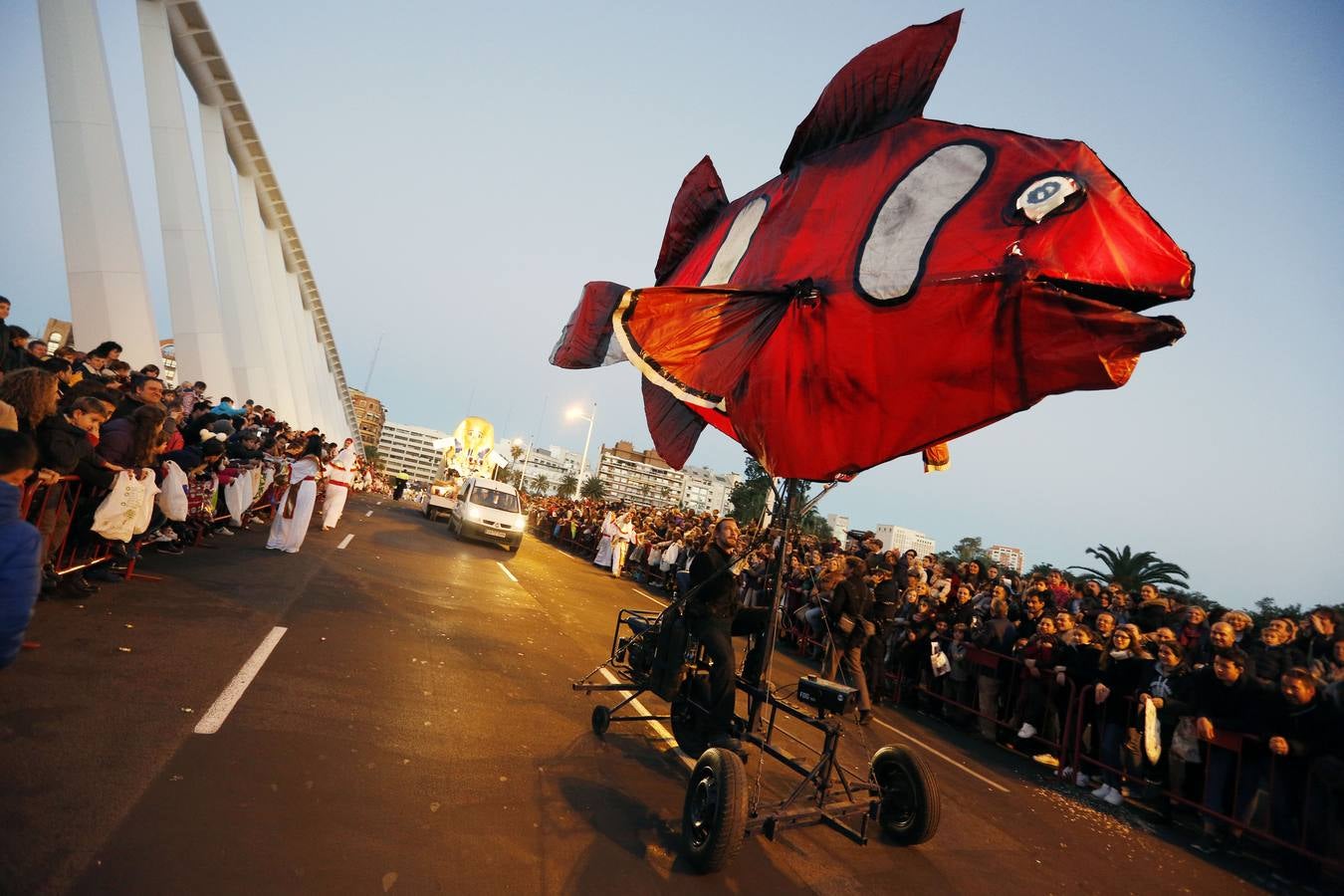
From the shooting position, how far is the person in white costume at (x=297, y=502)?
37.0 ft

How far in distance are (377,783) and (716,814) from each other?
201 cm

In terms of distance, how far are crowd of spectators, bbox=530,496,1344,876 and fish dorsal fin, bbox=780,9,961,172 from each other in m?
2.65

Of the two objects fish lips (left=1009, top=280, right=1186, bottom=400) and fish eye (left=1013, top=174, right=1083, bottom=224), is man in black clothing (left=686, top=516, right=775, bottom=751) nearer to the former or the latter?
fish lips (left=1009, top=280, right=1186, bottom=400)

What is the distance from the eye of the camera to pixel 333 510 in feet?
50.7

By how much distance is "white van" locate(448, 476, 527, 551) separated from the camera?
735 inches

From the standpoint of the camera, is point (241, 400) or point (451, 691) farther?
point (241, 400)

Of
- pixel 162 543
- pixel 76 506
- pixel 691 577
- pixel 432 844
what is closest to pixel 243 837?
pixel 432 844

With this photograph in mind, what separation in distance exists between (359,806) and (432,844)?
0.53m

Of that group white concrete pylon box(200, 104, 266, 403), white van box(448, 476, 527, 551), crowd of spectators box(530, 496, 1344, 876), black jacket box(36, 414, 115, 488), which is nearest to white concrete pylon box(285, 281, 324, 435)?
white concrete pylon box(200, 104, 266, 403)

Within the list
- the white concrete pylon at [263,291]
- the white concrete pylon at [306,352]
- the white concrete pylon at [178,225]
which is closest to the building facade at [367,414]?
the white concrete pylon at [306,352]

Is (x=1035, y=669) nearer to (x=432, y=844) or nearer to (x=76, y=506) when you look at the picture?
(x=432, y=844)

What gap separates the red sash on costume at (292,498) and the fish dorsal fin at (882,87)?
400 inches

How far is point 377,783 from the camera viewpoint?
13.2 ft

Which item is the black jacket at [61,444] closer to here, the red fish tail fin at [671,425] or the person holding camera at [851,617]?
the red fish tail fin at [671,425]
